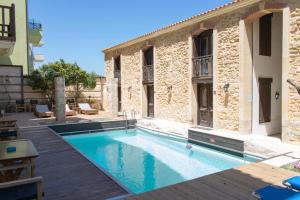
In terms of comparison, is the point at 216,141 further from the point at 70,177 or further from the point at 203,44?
the point at 70,177

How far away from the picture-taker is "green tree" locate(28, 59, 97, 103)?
19.5 m

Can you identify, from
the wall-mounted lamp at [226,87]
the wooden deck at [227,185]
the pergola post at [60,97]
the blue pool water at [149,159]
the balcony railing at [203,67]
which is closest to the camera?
the wooden deck at [227,185]

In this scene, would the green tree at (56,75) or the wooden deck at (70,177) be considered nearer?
the wooden deck at (70,177)

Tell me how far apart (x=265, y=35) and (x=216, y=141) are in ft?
17.5

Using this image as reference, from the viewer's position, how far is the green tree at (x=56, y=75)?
1945 cm

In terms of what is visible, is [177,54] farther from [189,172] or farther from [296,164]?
[296,164]

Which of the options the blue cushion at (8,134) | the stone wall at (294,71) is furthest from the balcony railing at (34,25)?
the stone wall at (294,71)

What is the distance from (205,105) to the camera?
43.6 feet

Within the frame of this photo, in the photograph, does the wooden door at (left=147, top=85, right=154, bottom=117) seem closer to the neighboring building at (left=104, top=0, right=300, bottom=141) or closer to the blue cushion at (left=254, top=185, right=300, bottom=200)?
the neighboring building at (left=104, top=0, right=300, bottom=141)

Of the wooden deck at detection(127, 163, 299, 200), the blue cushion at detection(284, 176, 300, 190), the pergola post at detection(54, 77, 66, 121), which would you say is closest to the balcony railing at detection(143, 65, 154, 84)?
the pergola post at detection(54, 77, 66, 121)

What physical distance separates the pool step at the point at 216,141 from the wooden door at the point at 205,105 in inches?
79.6

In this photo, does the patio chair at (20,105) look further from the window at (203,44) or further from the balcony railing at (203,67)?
the window at (203,44)

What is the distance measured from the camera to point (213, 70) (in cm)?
1211

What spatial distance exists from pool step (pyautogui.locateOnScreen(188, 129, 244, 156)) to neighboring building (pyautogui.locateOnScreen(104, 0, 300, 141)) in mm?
1391
